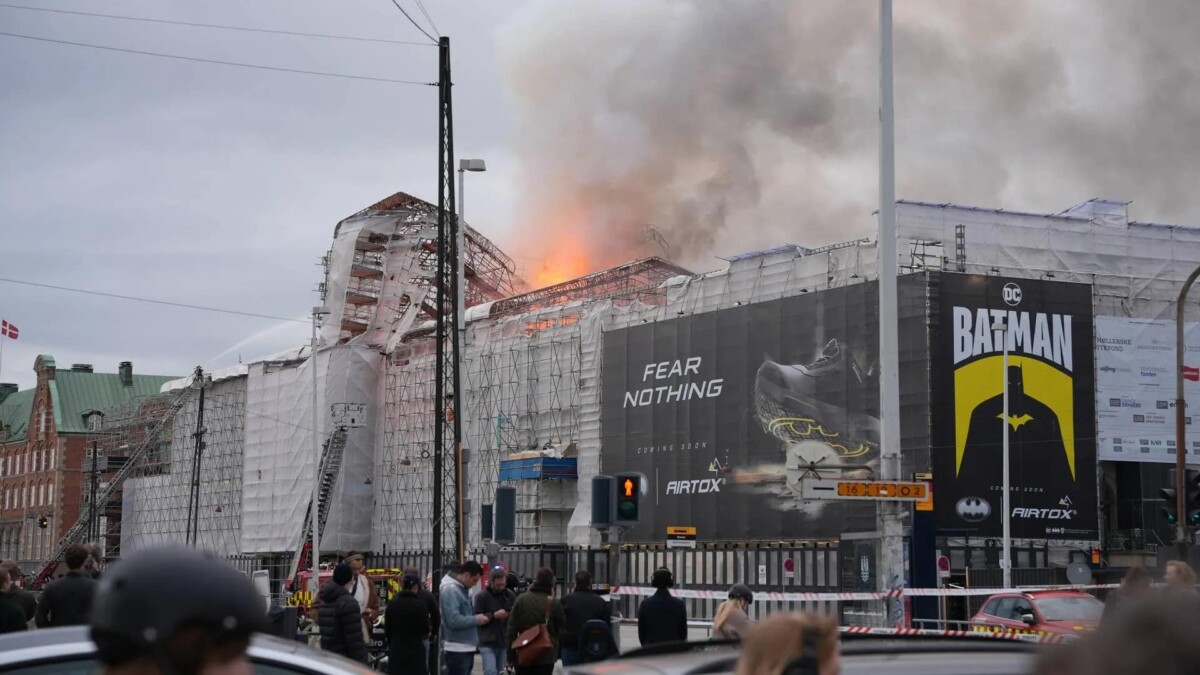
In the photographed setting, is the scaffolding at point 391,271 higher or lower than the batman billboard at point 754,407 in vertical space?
higher

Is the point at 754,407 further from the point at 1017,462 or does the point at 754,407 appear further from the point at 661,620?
the point at 661,620

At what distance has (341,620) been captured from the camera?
1436cm

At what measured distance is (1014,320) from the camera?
48.5m

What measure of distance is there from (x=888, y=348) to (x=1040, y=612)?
14.4 ft

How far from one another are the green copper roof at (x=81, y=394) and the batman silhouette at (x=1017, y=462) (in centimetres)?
7499

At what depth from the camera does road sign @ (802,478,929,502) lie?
1977 centimetres

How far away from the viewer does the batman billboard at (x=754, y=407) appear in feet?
159

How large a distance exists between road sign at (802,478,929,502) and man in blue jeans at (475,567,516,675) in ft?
15.9

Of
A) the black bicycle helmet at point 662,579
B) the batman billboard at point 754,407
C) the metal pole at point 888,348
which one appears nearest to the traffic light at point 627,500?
the black bicycle helmet at point 662,579

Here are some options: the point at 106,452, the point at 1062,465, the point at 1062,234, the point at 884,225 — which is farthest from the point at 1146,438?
the point at 106,452

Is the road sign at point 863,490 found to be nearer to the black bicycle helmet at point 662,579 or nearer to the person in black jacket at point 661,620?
the black bicycle helmet at point 662,579

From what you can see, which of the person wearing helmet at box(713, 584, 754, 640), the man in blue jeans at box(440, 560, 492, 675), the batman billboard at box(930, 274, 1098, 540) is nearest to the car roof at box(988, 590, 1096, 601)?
the man in blue jeans at box(440, 560, 492, 675)

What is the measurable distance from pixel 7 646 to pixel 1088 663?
4.71 meters

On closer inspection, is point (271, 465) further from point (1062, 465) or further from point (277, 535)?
point (1062, 465)
